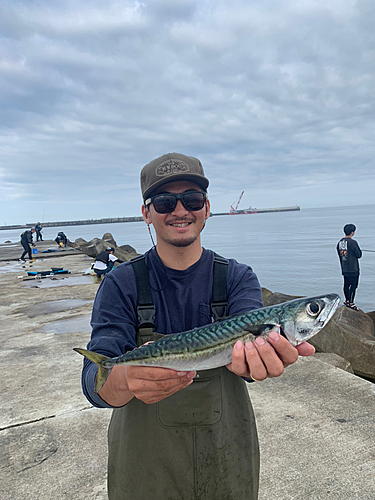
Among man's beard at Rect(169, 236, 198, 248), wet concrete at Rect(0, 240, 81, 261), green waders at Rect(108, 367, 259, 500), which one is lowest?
green waders at Rect(108, 367, 259, 500)

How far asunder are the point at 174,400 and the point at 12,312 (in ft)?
27.6

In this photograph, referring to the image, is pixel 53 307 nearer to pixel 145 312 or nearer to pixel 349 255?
pixel 145 312

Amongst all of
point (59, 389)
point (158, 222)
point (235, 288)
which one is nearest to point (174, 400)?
point (235, 288)

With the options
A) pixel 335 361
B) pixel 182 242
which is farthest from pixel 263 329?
pixel 335 361

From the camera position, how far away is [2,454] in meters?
3.38

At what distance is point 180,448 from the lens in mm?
2139

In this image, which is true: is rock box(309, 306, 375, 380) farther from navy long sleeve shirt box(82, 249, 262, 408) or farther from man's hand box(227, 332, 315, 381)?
man's hand box(227, 332, 315, 381)

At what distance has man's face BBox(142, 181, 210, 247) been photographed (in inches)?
94.8

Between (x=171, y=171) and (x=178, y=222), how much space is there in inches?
14.7

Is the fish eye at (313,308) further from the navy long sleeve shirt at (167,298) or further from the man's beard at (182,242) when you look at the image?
the man's beard at (182,242)

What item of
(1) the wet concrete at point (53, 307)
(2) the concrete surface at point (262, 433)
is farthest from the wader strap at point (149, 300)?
(1) the wet concrete at point (53, 307)

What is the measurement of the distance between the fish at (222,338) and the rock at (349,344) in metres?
5.24

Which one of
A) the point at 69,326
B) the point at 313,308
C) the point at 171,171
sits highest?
the point at 171,171

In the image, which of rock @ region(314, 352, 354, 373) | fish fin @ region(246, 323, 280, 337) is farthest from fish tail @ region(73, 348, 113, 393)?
rock @ region(314, 352, 354, 373)
